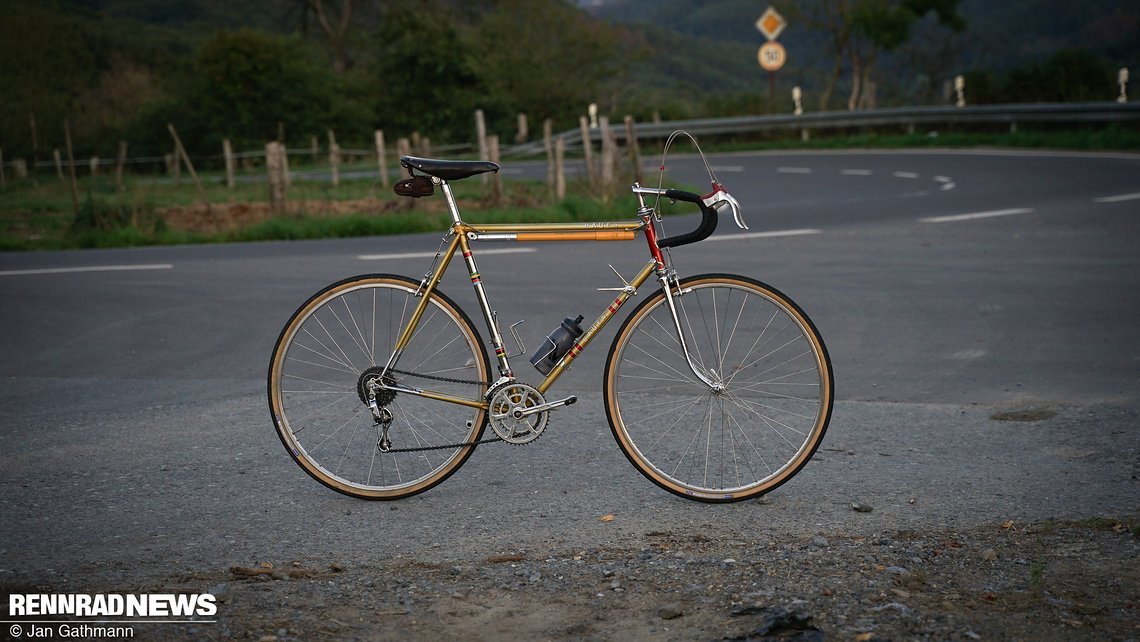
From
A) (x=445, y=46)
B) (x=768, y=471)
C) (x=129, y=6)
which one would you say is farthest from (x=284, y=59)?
(x=129, y=6)

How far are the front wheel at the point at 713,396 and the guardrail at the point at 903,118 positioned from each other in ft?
75.3

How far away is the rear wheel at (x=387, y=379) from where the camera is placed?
503 centimetres

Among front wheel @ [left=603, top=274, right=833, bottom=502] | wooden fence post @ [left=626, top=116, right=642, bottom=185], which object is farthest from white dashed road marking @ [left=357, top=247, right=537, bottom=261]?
front wheel @ [left=603, top=274, right=833, bottom=502]

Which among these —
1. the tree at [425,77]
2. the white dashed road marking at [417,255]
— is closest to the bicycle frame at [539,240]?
the white dashed road marking at [417,255]

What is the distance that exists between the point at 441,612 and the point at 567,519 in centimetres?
98

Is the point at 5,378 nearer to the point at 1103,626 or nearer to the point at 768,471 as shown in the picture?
the point at 768,471

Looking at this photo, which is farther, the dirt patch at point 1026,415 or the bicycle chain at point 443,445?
the dirt patch at point 1026,415

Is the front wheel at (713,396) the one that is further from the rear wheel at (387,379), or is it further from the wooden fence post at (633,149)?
the wooden fence post at (633,149)

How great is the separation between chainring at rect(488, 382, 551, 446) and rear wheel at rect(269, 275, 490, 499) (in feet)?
0.34

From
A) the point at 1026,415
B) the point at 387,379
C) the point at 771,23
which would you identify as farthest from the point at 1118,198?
the point at 771,23

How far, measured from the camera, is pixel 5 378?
7609 mm

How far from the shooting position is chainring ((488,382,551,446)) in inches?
194

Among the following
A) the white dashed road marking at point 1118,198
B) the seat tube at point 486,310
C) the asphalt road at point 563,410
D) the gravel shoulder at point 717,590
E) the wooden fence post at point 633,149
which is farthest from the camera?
the wooden fence post at point 633,149

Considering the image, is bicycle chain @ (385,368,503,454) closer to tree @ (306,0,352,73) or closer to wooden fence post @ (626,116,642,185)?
wooden fence post @ (626,116,642,185)
